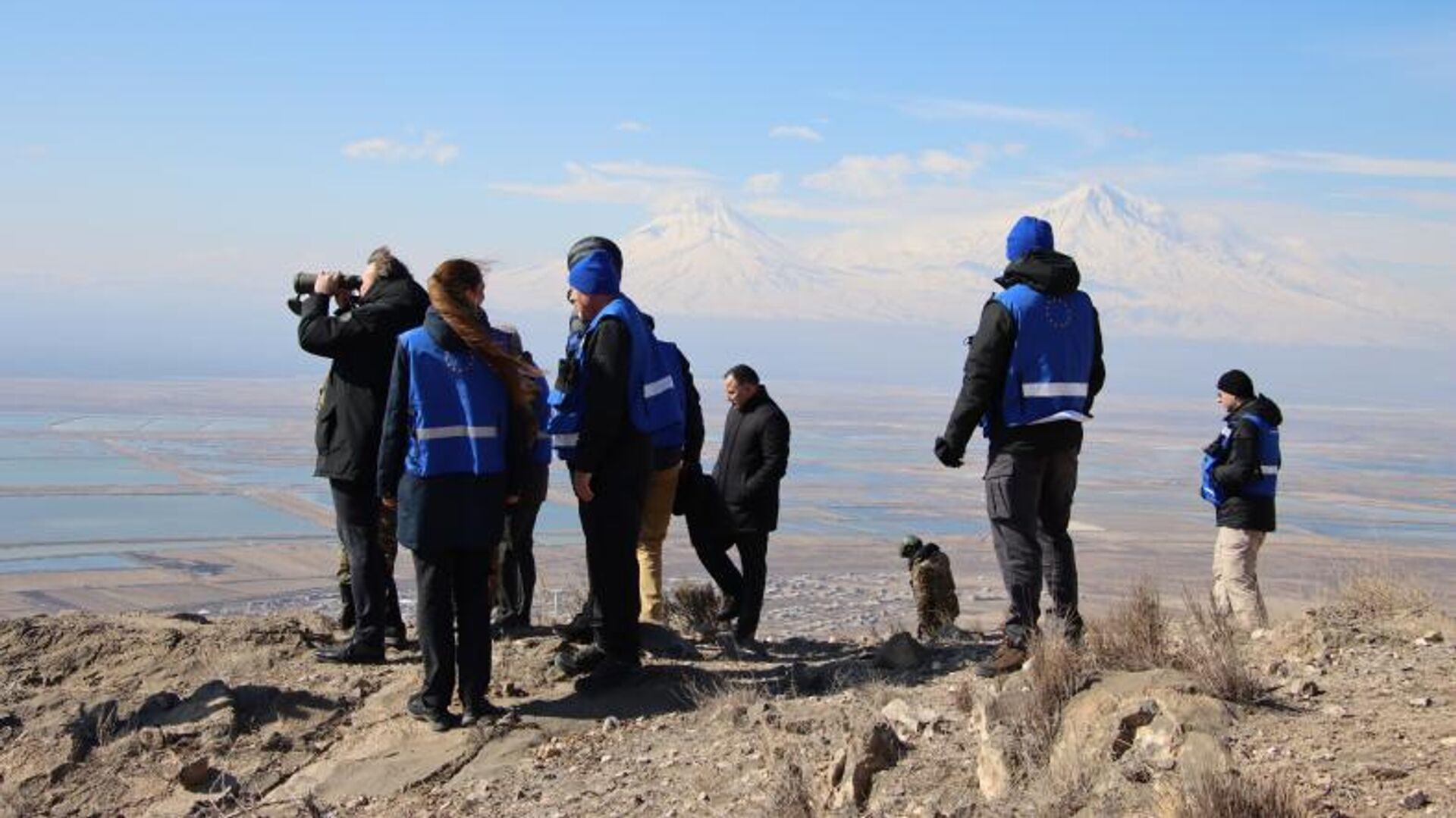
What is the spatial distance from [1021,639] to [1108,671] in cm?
74

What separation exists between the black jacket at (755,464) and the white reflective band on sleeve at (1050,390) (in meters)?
2.23

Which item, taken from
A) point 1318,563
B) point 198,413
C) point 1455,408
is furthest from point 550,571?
point 1455,408

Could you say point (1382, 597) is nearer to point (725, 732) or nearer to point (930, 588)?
point (930, 588)

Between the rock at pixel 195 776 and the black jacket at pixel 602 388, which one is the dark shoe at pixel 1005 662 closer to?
the black jacket at pixel 602 388

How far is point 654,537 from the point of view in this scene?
820 cm

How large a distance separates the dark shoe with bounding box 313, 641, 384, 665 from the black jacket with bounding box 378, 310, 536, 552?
1.30 meters

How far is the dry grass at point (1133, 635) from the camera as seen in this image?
5961 millimetres

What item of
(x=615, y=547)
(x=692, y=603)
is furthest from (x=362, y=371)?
(x=692, y=603)

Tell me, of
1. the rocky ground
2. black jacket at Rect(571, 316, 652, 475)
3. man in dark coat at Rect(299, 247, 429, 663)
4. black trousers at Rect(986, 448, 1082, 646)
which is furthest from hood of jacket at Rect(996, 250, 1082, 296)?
man in dark coat at Rect(299, 247, 429, 663)

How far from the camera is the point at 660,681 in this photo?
23.2 ft

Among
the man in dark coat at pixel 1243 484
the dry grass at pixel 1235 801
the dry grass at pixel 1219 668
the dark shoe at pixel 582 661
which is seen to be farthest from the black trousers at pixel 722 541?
the dry grass at pixel 1235 801

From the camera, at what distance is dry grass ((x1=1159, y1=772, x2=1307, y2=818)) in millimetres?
4234

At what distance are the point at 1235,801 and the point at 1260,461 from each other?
506 cm

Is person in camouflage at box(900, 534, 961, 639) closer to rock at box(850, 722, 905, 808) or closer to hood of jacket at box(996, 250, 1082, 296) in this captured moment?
hood of jacket at box(996, 250, 1082, 296)
